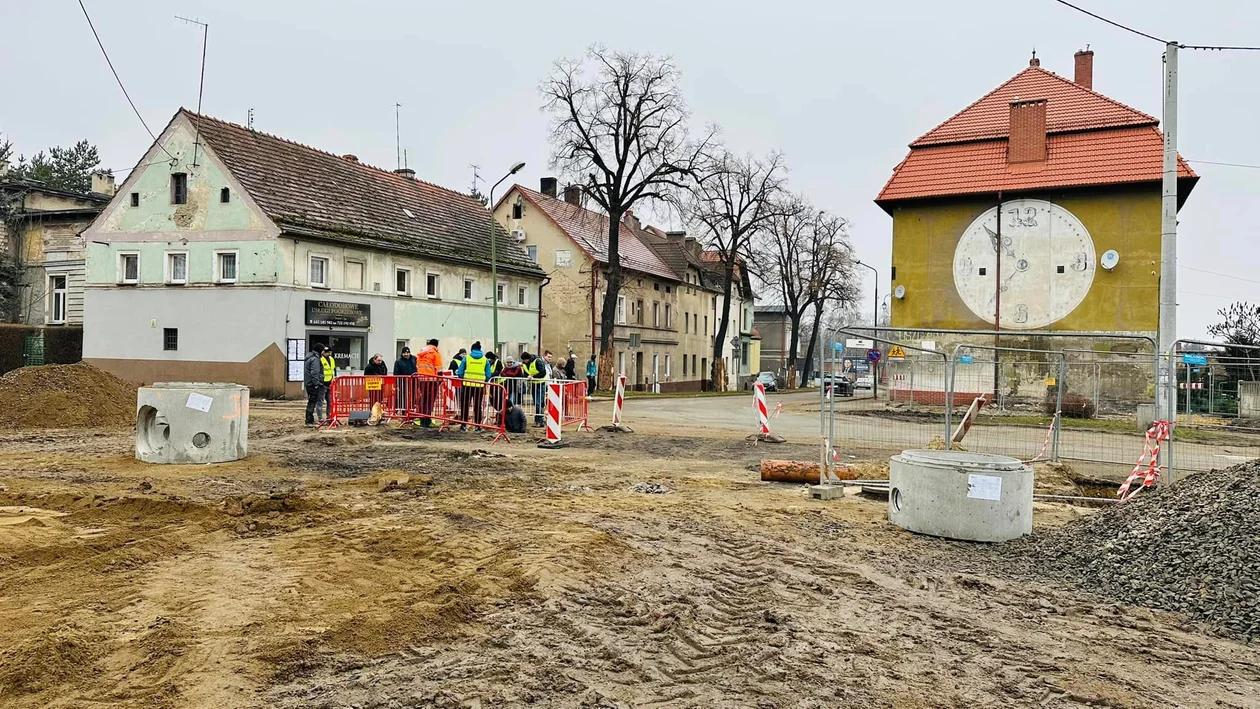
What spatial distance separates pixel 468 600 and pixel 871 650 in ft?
8.73

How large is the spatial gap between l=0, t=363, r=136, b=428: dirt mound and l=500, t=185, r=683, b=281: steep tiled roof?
96.3 ft

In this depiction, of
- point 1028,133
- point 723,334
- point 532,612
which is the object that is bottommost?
point 532,612

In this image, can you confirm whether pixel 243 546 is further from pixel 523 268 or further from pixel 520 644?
pixel 523 268

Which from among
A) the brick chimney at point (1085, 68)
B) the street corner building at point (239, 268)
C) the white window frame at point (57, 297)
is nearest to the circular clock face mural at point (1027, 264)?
the brick chimney at point (1085, 68)

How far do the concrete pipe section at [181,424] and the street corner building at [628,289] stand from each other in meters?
30.0

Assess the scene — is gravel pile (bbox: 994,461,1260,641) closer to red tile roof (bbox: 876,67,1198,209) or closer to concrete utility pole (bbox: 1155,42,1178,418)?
concrete utility pole (bbox: 1155,42,1178,418)

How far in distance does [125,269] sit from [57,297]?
10015 millimetres

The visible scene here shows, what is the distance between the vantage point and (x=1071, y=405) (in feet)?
41.5

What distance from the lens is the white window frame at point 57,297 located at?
38.0m

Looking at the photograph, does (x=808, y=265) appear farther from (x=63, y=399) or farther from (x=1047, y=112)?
(x=63, y=399)

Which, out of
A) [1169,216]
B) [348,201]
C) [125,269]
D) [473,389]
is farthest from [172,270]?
[1169,216]

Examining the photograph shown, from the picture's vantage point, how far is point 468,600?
5820 mm

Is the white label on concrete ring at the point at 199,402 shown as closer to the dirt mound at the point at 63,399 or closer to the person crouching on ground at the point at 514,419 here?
the person crouching on ground at the point at 514,419

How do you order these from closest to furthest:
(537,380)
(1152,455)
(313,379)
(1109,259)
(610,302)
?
1. (1152,455)
2. (537,380)
3. (313,379)
4. (1109,259)
5. (610,302)
